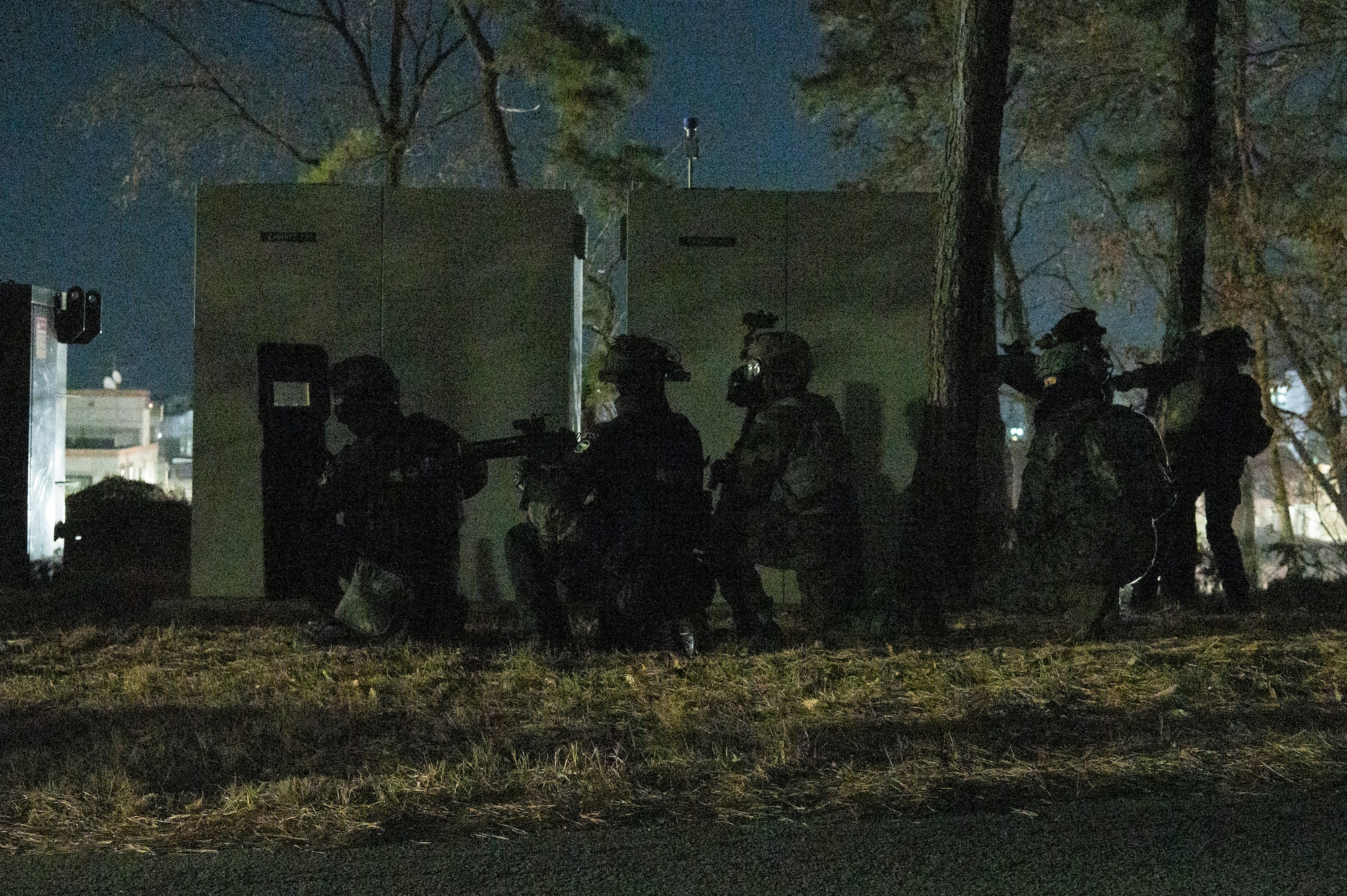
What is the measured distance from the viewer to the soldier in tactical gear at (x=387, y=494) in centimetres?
704

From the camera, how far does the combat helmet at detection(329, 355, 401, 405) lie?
699 centimetres

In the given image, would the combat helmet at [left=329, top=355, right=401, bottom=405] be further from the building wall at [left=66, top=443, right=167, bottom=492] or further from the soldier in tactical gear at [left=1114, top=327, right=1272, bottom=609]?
the building wall at [left=66, top=443, right=167, bottom=492]

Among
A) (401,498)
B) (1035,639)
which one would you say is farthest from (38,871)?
(1035,639)

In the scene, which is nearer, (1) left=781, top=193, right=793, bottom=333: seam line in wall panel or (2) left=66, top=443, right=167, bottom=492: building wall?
(1) left=781, top=193, right=793, bottom=333: seam line in wall panel

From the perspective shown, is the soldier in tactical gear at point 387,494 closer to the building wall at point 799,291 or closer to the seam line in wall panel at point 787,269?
the building wall at point 799,291

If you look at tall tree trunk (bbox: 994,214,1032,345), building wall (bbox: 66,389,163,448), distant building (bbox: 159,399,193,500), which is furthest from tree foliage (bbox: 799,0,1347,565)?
building wall (bbox: 66,389,163,448)

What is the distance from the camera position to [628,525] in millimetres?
6871

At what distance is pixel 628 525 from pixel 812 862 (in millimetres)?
3137

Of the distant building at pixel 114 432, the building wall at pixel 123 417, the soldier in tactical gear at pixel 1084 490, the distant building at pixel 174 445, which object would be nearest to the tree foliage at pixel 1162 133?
the soldier in tactical gear at pixel 1084 490

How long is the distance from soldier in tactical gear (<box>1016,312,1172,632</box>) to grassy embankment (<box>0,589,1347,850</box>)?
1.13 feet

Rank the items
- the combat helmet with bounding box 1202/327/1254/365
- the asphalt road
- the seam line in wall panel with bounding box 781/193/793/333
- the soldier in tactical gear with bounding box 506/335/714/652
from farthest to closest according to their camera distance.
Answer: the seam line in wall panel with bounding box 781/193/793/333 → the combat helmet with bounding box 1202/327/1254/365 → the soldier in tactical gear with bounding box 506/335/714/652 → the asphalt road

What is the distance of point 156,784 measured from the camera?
4.70 m

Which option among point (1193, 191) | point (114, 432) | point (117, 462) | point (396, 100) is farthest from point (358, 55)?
point (114, 432)

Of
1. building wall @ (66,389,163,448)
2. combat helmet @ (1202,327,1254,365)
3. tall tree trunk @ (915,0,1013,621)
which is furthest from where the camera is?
building wall @ (66,389,163,448)
